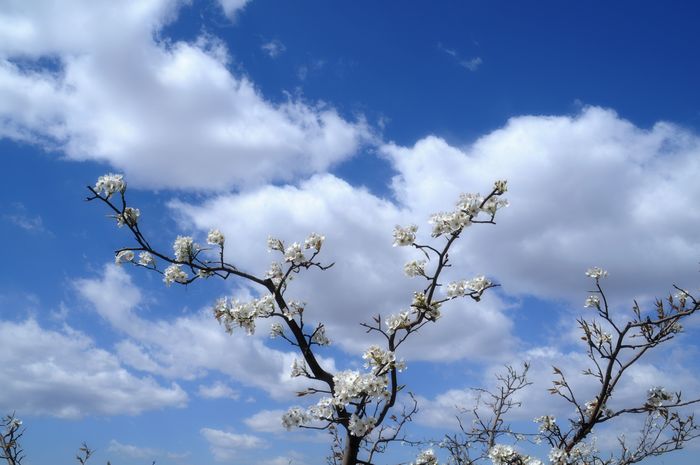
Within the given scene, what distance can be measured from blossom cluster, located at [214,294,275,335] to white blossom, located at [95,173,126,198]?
1.49 m

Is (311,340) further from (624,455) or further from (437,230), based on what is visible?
(624,455)

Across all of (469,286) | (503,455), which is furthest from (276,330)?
(503,455)

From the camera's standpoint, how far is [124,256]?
219 inches

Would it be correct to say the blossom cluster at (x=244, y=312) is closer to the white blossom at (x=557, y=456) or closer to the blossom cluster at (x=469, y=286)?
the blossom cluster at (x=469, y=286)

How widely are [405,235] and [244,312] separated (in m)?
1.83

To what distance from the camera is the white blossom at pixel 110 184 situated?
196 inches

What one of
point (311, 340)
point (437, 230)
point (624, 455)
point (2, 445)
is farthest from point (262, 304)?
point (624, 455)

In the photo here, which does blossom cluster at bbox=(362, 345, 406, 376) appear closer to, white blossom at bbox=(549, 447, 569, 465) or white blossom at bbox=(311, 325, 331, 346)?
white blossom at bbox=(311, 325, 331, 346)

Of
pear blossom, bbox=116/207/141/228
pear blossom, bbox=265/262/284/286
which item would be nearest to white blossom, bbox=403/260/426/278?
pear blossom, bbox=265/262/284/286

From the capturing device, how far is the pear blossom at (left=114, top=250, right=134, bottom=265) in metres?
5.52

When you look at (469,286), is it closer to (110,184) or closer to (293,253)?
(293,253)

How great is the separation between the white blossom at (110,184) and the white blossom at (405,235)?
2731 mm

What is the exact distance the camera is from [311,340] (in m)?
5.45

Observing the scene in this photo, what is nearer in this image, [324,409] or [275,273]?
[324,409]
